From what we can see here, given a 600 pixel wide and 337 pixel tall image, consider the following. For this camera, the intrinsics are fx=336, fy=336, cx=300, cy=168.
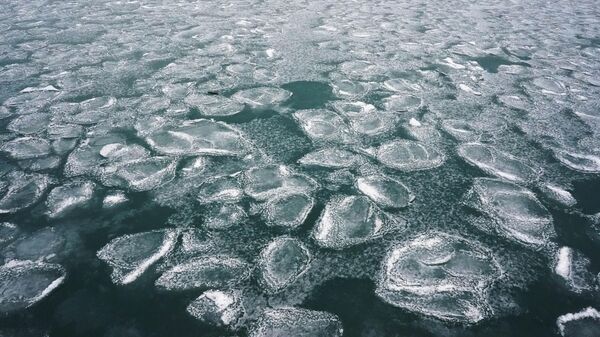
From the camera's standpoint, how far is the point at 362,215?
1.27m

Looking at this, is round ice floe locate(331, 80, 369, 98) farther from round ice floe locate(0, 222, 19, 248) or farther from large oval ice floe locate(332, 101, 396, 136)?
round ice floe locate(0, 222, 19, 248)

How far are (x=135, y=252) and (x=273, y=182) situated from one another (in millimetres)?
575

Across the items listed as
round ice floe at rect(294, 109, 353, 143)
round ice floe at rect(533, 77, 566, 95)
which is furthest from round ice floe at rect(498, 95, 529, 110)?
round ice floe at rect(294, 109, 353, 143)

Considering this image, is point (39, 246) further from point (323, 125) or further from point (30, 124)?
point (323, 125)

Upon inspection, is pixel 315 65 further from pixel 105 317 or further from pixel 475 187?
pixel 105 317

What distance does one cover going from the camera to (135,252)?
113cm

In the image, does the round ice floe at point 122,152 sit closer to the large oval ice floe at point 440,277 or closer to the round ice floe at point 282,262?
the round ice floe at point 282,262

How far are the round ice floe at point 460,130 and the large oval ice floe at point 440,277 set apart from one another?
757 mm

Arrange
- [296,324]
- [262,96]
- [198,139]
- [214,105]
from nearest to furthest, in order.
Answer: [296,324] → [198,139] → [214,105] → [262,96]

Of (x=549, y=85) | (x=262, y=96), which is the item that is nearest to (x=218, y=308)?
(x=262, y=96)

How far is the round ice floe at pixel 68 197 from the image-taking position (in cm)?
132

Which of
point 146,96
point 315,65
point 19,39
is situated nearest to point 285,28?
point 315,65

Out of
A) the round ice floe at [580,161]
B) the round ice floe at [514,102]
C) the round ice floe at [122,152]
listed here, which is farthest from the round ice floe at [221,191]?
the round ice floe at [514,102]

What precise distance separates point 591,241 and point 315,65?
6.48 ft
